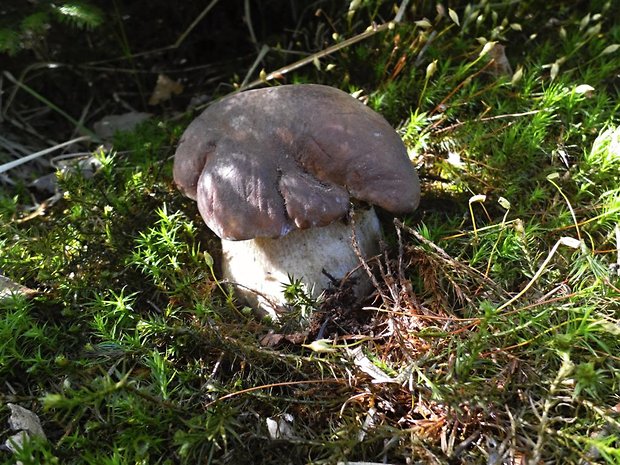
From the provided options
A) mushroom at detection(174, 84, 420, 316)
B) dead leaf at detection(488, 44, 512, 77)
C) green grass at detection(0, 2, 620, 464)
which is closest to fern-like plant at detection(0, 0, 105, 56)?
green grass at detection(0, 2, 620, 464)

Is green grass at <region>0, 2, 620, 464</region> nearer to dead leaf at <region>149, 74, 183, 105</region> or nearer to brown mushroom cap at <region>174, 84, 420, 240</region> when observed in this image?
→ brown mushroom cap at <region>174, 84, 420, 240</region>

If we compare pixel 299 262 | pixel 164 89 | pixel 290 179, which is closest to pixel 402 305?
pixel 299 262

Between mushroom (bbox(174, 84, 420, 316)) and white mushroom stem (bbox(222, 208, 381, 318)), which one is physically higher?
mushroom (bbox(174, 84, 420, 316))

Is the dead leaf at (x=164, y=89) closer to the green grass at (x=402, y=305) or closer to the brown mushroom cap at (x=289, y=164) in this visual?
the green grass at (x=402, y=305)

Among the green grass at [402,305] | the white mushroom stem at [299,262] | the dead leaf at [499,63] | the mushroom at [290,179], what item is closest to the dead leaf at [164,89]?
the green grass at [402,305]

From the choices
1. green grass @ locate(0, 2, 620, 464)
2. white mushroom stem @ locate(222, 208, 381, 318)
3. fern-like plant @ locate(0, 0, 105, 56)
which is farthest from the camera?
fern-like plant @ locate(0, 0, 105, 56)

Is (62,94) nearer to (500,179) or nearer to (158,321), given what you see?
(158,321)

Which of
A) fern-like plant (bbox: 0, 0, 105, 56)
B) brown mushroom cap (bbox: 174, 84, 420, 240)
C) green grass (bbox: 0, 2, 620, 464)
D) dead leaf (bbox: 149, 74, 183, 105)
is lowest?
green grass (bbox: 0, 2, 620, 464)
